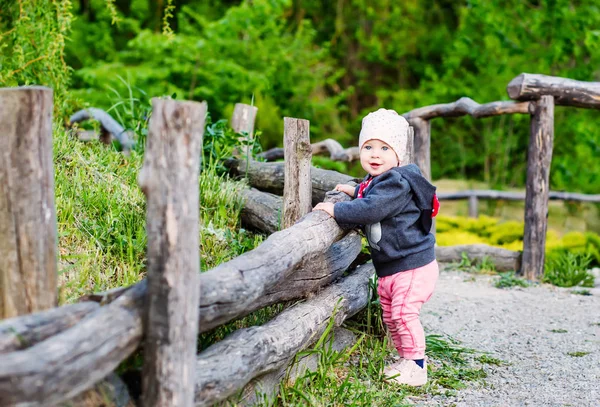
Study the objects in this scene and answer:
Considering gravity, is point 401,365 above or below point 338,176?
below

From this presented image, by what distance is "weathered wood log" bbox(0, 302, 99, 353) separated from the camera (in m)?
1.82

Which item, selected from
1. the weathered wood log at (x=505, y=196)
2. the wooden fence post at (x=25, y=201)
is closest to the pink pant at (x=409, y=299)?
the wooden fence post at (x=25, y=201)

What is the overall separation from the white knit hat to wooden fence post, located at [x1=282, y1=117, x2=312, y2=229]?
0.88 ft

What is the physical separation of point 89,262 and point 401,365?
1.54 meters

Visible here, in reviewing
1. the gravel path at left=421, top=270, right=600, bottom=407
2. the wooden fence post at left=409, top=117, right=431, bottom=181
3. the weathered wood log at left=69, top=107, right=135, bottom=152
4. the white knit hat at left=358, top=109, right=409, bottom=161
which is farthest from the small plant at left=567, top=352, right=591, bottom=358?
the weathered wood log at left=69, top=107, right=135, bottom=152

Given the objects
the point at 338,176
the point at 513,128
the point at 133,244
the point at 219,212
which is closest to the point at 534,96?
the point at 338,176

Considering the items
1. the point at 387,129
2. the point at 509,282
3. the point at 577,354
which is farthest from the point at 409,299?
the point at 509,282

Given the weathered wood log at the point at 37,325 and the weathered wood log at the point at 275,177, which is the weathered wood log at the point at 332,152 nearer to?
→ the weathered wood log at the point at 275,177

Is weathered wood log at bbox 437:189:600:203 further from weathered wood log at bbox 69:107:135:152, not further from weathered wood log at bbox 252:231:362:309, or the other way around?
weathered wood log at bbox 252:231:362:309

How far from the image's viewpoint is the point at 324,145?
683cm

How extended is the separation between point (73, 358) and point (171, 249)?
0.43 metres

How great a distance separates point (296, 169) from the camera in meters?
3.28

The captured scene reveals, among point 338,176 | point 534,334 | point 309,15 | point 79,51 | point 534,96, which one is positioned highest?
point 309,15

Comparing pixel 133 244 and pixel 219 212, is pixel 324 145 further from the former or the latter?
pixel 133 244
